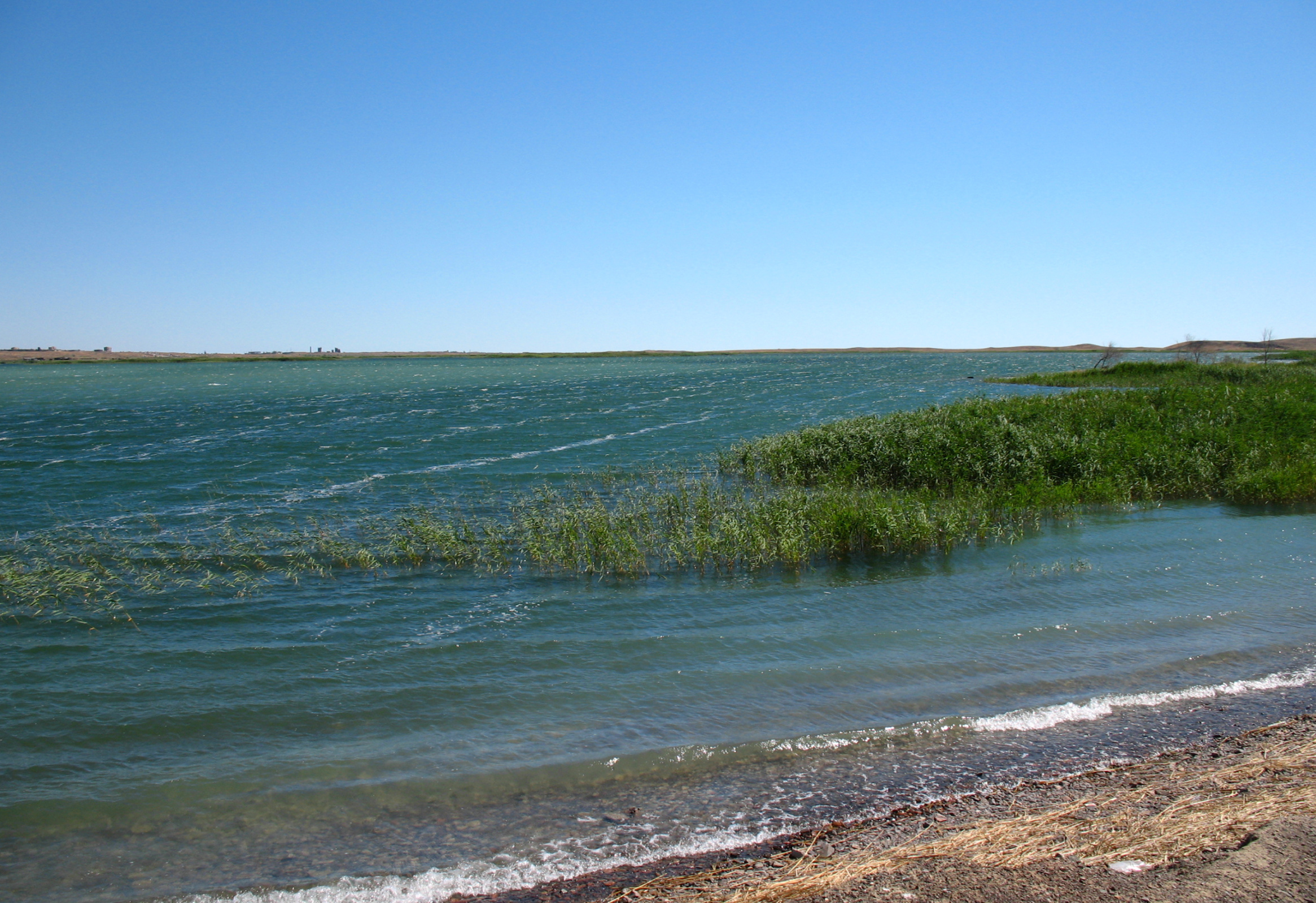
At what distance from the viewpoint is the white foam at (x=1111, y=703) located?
25.4 ft

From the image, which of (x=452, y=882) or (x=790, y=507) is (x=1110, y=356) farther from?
(x=452, y=882)

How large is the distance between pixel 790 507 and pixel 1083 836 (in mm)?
11236

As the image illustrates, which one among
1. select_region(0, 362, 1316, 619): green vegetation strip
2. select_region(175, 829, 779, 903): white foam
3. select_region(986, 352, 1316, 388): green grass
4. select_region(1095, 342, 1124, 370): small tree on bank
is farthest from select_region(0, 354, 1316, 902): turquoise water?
select_region(1095, 342, 1124, 370): small tree on bank

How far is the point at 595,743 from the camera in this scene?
774cm

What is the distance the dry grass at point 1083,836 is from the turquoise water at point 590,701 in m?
0.74

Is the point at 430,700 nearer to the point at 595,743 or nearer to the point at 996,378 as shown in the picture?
the point at 595,743

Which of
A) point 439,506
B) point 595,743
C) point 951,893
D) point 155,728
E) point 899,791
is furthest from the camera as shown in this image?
point 439,506

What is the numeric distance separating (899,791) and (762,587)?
263 inches

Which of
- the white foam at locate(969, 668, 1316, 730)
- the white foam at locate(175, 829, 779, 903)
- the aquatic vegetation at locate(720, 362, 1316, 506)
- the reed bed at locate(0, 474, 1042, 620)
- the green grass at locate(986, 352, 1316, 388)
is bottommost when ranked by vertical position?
the white foam at locate(175, 829, 779, 903)

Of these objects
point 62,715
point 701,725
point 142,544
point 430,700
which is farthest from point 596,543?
point 142,544

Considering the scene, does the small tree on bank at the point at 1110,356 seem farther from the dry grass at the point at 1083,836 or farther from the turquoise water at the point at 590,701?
the dry grass at the point at 1083,836

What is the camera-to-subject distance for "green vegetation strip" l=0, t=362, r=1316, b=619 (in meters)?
14.6

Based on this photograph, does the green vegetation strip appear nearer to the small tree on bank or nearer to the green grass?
the green grass

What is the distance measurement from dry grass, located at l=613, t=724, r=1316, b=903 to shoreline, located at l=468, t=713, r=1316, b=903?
0.5 inches
